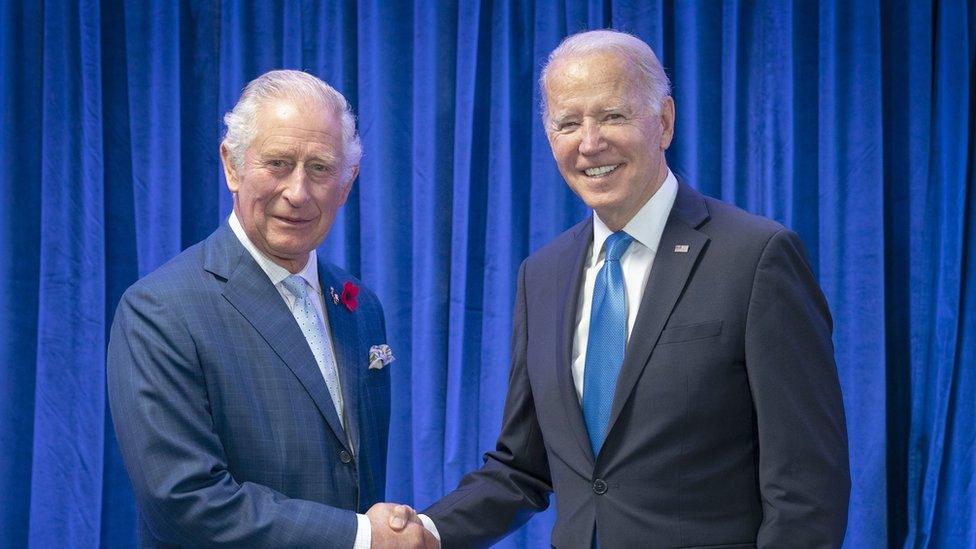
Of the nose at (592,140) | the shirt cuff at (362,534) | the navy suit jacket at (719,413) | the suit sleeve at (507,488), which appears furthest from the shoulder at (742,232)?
the shirt cuff at (362,534)

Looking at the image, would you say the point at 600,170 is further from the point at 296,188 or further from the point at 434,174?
the point at 434,174

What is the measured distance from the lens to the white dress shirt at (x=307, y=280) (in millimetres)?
2070

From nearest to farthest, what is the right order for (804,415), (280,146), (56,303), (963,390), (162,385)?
1. (804,415)
2. (162,385)
3. (280,146)
4. (963,390)
5. (56,303)

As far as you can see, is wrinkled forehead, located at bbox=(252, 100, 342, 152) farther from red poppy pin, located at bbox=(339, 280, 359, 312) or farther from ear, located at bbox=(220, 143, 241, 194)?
red poppy pin, located at bbox=(339, 280, 359, 312)

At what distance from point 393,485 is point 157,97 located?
5.39 ft

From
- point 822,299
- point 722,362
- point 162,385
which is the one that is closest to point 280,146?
point 162,385

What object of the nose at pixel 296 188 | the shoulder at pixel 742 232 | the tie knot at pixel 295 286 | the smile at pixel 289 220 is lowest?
the tie knot at pixel 295 286

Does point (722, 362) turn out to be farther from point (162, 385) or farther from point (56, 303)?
point (56, 303)

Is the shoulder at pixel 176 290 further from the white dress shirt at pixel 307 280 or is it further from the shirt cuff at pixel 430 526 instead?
the shirt cuff at pixel 430 526

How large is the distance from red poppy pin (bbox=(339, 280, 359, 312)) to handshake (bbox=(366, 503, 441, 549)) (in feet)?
1.51

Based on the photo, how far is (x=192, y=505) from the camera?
6.35ft

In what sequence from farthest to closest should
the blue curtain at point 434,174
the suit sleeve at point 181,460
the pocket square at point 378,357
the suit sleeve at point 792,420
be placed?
1. the blue curtain at point 434,174
2. the pocket square at point 378,357
3. the suit sleeve at point 181,460
4. the suit sleeve at point 792,420

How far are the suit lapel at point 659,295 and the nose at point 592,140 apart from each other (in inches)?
8.8

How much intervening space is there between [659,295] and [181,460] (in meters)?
0.97
